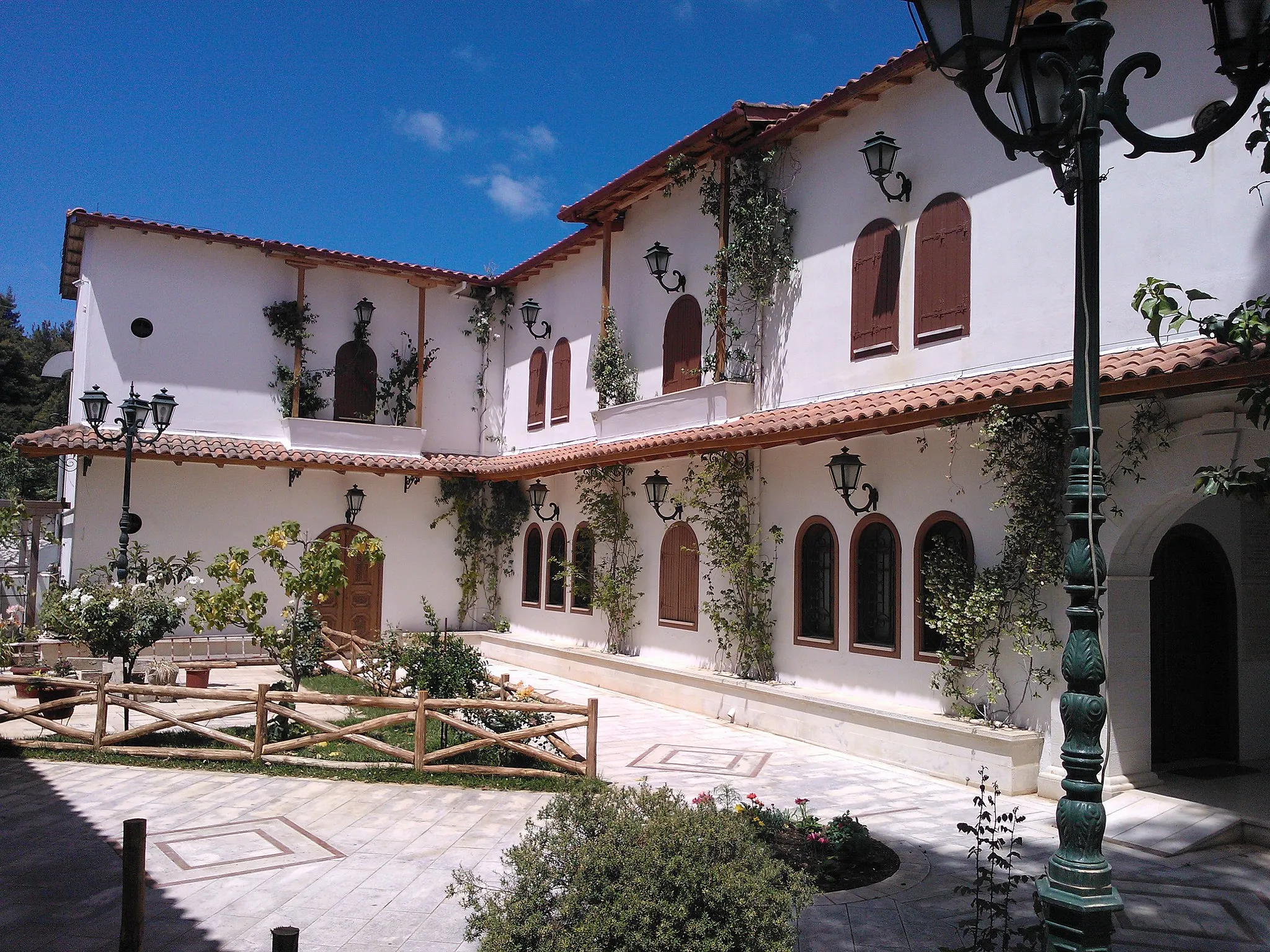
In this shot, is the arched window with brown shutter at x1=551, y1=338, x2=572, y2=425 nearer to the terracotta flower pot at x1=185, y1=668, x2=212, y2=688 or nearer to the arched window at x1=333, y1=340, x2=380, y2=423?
the arched window at x1=333, y1=340, x2=380, y2=423

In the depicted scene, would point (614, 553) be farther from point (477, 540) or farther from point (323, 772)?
point (323, 772)

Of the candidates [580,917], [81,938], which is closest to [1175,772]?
[580,917]

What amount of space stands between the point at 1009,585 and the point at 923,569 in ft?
3.29

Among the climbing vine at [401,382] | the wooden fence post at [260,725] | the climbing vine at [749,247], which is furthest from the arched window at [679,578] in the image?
the climbing vine at [401,382]

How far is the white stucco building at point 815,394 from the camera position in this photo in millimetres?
8242

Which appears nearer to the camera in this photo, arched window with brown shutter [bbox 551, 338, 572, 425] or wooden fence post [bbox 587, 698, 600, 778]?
wooden fence post [bbox 587, 698, 600, 778]

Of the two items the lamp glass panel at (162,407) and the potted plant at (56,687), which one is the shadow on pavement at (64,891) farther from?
the lamp glass panel at (162,407)

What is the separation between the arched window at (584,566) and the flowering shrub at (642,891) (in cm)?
1160

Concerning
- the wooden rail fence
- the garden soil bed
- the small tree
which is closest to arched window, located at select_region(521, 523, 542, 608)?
the small tree

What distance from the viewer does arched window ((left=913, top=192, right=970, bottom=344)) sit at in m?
9.97

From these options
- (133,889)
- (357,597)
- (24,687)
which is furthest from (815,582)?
(357,597)

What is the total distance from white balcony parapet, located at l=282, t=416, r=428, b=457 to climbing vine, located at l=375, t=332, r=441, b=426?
415 mm

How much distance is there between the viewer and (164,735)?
10.5 meters

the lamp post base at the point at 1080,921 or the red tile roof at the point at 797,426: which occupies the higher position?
the red tile roof at the point at 797,426
